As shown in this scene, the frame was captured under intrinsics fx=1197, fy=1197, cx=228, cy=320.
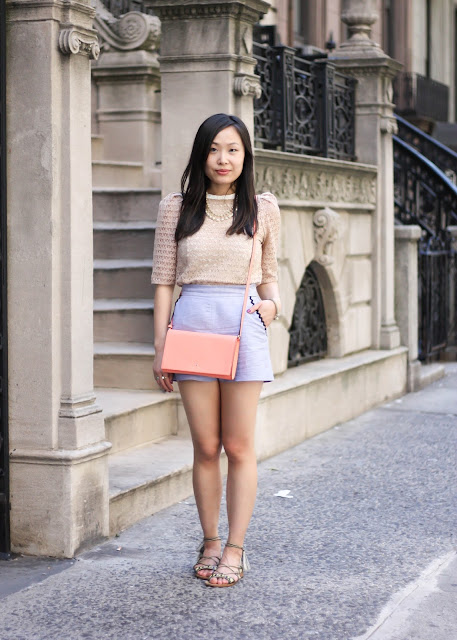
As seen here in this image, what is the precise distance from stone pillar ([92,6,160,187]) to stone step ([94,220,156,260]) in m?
2.34

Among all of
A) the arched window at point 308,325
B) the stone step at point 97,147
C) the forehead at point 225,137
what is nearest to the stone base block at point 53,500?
the forehead at point 225,137

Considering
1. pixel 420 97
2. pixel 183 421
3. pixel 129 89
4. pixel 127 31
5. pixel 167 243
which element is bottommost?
pixel 183 421

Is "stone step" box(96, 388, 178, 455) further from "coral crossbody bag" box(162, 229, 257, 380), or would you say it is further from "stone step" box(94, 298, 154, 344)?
"coral crossbody bag" box(162, 229, 257, 380)

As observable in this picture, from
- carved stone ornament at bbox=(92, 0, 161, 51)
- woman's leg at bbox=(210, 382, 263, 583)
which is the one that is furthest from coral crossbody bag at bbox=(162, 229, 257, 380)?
carved stone ornament at bbox=(92, 0, 161, 51)

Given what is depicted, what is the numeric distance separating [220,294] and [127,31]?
6.84m

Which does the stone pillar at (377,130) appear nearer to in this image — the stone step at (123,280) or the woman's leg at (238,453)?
the stone step at (123,280)

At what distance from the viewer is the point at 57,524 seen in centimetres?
575

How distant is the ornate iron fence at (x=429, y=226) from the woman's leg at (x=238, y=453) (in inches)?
292

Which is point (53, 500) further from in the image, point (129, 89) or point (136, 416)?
point (129, 89)

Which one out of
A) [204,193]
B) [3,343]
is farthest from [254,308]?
[3,343]

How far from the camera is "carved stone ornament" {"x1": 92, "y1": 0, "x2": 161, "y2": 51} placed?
37.3 feet

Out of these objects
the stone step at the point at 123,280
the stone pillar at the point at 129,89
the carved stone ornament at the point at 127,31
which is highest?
the carved stone ornament at the point at 127,31

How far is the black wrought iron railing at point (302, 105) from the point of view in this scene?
29.7ft

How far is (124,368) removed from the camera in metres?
8.03
